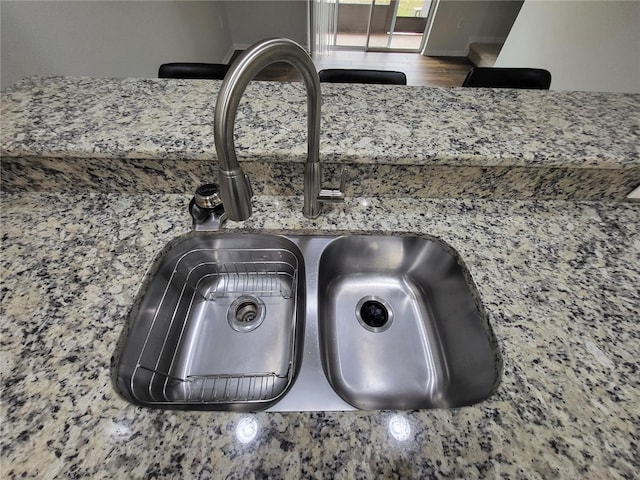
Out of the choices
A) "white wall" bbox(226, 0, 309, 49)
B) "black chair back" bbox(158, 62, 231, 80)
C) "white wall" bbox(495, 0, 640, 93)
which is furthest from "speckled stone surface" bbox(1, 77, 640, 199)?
"white wall" bbox(226, 0, 309, 49)

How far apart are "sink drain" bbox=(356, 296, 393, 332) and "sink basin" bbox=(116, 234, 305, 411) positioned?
185mm

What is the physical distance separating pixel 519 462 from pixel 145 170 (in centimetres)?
92

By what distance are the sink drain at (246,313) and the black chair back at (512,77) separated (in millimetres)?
1499

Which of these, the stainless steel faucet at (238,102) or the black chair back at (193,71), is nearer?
the stainless steel faucet at (238,102)

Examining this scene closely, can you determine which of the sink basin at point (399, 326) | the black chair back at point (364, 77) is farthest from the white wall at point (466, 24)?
the sink basin at point (399, 326)

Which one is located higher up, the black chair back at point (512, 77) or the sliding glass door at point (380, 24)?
the black chair back at point (512, 77)

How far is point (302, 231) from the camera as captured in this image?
709 millimetres

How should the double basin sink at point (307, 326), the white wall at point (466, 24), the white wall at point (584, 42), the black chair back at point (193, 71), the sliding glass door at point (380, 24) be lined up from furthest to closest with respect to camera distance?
the sliding glass door at point (380, 24), the white wall at point (466, 24), the white wall at point (584, 42), the black chair back at point (193, 71), the double basin sink at point (307, 326)

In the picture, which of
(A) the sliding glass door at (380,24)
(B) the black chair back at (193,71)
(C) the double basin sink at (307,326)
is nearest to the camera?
(C) the double basin sink at (307,326)

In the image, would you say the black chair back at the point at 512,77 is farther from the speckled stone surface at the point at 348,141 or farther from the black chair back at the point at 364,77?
the speckled stone surface at the point at 348,141

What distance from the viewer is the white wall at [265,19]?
12.7 ft

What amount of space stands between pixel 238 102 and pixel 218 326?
0.55 meters

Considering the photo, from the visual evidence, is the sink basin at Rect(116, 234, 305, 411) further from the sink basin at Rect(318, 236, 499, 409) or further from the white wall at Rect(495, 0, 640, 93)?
the white wall at Rect(495, 0, 640, 93)

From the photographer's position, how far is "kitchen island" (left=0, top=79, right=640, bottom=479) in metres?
0.41
